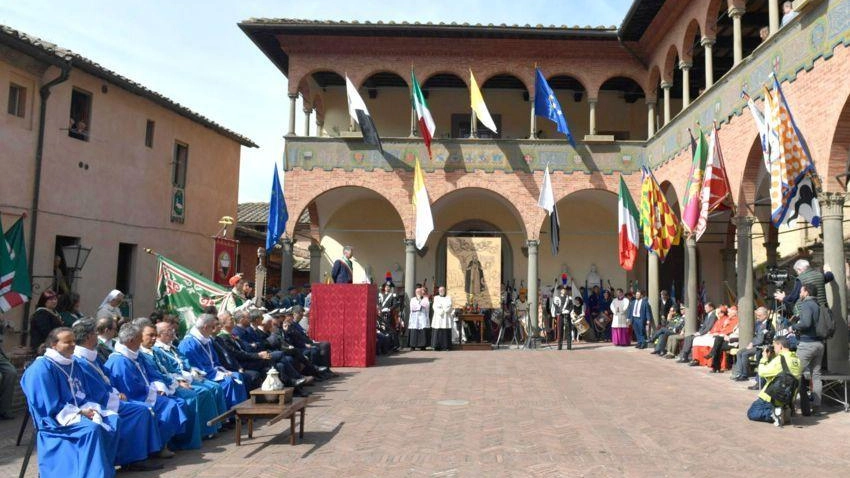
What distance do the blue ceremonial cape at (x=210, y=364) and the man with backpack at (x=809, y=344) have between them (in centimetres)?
719

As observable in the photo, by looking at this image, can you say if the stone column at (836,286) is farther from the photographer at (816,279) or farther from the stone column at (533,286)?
the stone column at (533,286)

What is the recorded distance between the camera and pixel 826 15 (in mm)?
9664

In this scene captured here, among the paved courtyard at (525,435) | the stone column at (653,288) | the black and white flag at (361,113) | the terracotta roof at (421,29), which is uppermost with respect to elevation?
the terracotta roof at (421,29)

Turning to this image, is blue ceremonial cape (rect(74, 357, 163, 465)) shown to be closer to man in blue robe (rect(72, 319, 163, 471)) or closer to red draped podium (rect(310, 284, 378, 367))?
man in blue robe (rect(72, 319, 163, 471))

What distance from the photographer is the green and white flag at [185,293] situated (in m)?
12.4

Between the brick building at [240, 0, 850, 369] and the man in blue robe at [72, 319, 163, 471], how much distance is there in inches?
411

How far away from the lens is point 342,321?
13.0 metres

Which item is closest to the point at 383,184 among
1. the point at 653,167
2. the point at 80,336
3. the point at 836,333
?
the point at 653,167

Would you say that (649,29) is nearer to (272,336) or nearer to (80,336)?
(272,336)

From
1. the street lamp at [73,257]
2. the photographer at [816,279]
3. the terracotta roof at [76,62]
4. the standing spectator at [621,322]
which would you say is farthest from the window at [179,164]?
the photographer at [816,279]

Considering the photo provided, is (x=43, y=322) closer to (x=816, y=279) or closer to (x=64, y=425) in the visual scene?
(x=64, y=425)

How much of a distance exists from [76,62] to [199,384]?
10200 mm

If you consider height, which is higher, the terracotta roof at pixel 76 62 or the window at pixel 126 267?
the terracotta roof at pixel 76 62

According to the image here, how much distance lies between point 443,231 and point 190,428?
52.5 ft
